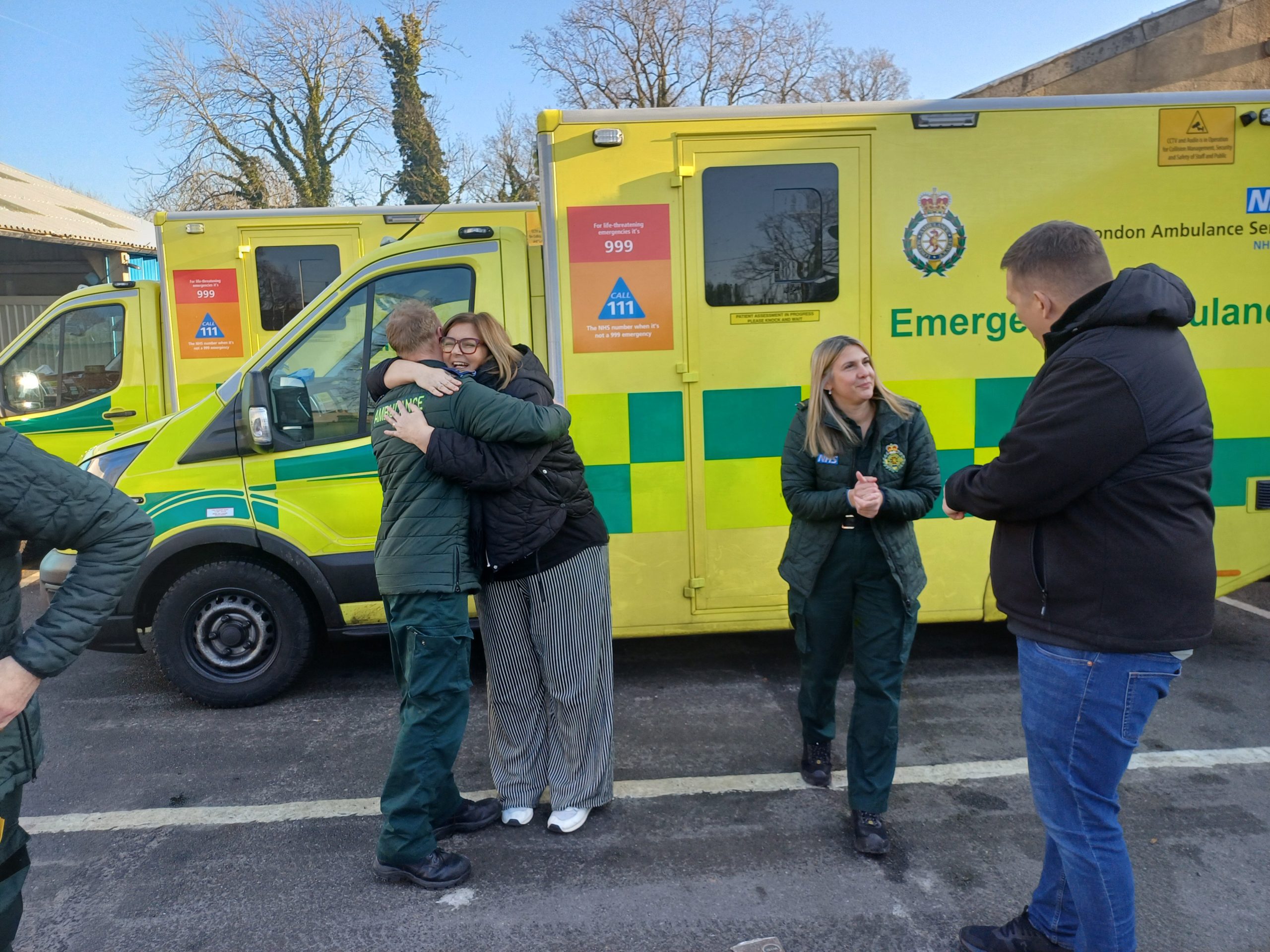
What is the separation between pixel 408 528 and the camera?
116 inches

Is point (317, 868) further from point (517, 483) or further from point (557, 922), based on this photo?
point (517, 483)

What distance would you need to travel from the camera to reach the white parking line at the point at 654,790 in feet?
11.4

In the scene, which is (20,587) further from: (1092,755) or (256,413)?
(256,413)

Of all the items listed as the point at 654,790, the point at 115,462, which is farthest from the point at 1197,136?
the point at 115,462

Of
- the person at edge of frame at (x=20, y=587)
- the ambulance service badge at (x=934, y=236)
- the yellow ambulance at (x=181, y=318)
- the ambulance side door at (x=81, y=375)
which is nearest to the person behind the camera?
the person at edge of frame at (x=20, y=587)

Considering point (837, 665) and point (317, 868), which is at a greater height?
→ point (837, 665)

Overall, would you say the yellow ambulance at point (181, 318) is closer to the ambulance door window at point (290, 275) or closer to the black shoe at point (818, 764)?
the ambulance door window at point (290, 275)

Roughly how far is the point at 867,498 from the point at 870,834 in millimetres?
1170

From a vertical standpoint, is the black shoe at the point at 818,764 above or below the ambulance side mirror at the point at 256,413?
below

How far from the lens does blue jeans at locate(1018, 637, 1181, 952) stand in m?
2.09

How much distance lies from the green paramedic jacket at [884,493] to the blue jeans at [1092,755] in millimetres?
833

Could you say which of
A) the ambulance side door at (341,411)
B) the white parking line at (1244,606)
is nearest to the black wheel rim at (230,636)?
the ambulance side door at (341,411)

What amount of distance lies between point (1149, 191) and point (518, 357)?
3301 millimetres

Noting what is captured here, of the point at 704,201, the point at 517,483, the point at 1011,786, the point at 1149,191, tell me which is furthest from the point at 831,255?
the point at 1011,786
